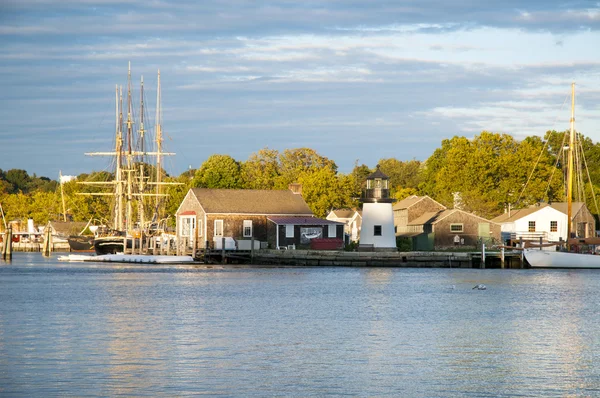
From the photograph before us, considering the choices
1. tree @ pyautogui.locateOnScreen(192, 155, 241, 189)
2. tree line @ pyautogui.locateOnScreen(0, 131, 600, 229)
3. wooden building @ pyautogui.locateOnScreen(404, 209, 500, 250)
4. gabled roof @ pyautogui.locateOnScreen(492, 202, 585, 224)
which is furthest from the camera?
tree @ pyautogui.locateOnScreen(192, 155, 241, 189)

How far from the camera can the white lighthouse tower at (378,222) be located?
263 feet

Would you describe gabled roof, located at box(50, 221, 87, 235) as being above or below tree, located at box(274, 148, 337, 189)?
below

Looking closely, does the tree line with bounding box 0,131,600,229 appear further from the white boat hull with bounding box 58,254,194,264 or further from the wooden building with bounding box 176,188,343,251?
the wooden building with bounding box 176,188,343,251

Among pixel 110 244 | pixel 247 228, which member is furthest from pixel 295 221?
pixel 110 244

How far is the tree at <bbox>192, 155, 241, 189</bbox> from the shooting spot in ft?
404

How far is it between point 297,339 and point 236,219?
183 feet

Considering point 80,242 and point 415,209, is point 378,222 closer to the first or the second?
point 415,209

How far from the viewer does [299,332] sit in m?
35.0

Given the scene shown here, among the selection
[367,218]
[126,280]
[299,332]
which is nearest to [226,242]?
[367,218]

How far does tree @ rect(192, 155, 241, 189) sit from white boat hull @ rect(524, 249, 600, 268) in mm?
52675

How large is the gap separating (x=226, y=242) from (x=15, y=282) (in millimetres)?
25748

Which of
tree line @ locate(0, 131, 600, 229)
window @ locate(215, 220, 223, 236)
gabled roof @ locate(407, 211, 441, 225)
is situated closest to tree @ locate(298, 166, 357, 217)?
tree line @ locate(0, 131, 600, 229)

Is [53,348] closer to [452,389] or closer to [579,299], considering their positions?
[452,389]

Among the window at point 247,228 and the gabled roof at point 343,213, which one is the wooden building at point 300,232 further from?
the gabled roof at point 343,213
